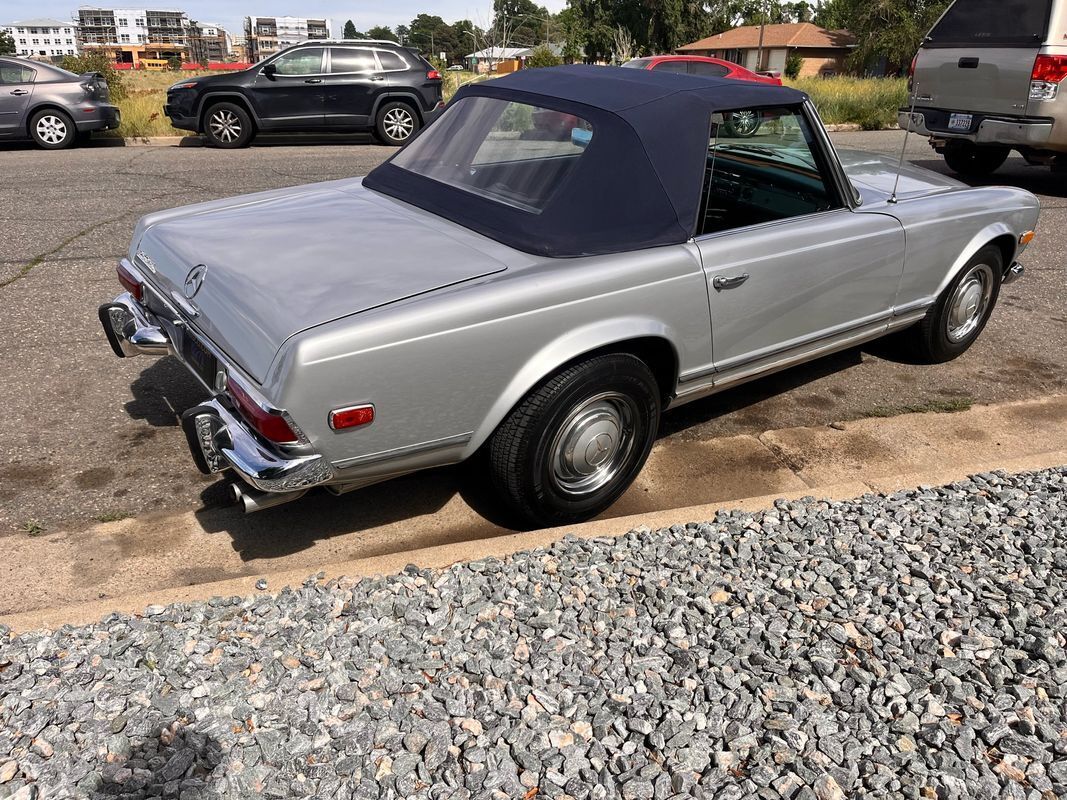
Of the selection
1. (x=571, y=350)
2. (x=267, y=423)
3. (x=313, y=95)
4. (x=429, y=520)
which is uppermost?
(x=313, y=95)

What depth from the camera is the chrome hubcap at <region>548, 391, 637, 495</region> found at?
10.7 ft

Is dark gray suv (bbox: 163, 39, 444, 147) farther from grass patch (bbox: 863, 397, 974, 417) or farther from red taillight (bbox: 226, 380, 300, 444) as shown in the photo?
red taillight (bbox: 226, 380, 300, 444)

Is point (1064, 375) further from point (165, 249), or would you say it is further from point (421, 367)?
point (165, 249)

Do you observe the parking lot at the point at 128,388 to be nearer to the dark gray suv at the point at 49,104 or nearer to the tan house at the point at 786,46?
the dark gray suv at the point at 49,104

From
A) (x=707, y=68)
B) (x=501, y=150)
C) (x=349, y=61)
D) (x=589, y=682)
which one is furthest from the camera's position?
(x=707, y=68)

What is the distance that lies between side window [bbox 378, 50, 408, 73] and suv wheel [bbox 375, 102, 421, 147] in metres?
0.51

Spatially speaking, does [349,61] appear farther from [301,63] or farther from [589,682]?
[589,682]

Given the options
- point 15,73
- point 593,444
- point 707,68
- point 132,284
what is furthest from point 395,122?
point 593,444

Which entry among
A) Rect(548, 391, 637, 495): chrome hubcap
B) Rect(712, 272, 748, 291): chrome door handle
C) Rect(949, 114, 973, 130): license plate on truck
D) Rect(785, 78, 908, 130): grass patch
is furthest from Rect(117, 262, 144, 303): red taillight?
Rect(785, 78, 908, 130): grass patch

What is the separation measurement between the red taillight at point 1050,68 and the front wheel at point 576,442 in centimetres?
766

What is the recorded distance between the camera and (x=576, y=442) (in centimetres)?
331

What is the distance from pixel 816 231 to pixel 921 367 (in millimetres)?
1906

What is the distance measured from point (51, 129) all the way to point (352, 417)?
12.5 m

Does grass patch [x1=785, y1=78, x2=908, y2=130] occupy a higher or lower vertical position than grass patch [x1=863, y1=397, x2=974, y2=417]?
higher
